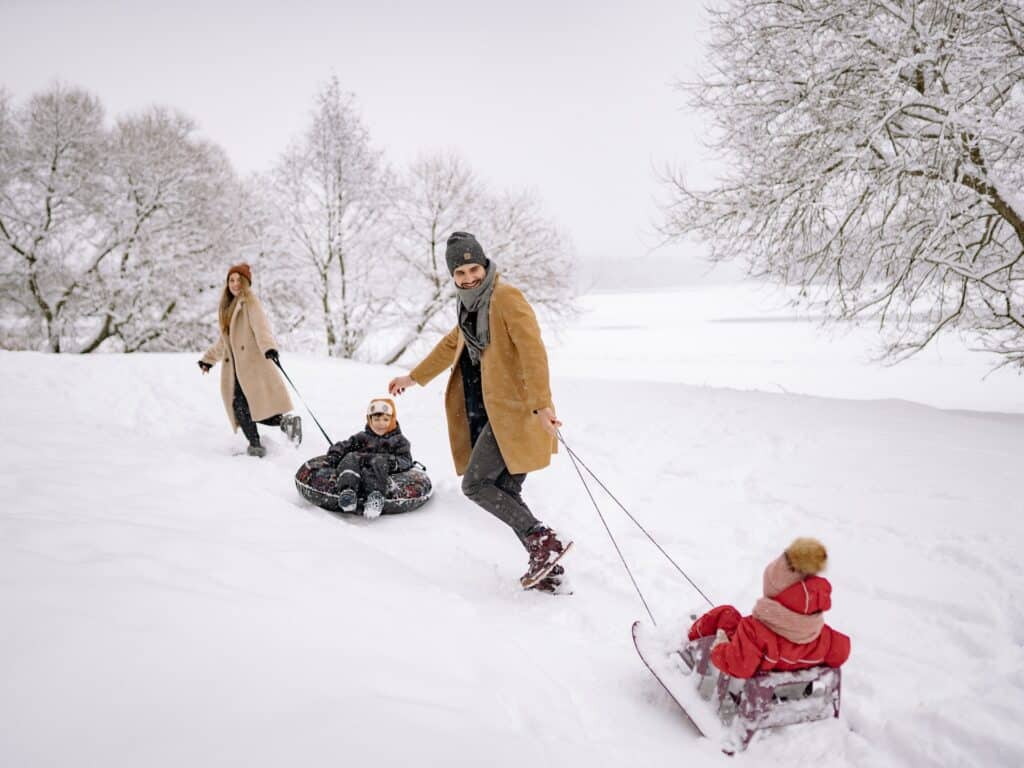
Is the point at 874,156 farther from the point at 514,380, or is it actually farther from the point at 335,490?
the point at 335,490

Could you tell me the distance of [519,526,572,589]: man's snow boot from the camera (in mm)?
3209

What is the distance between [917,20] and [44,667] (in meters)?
7.93

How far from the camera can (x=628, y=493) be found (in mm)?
4902

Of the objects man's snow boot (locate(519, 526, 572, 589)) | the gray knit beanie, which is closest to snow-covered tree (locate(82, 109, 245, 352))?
the gray knit beanie

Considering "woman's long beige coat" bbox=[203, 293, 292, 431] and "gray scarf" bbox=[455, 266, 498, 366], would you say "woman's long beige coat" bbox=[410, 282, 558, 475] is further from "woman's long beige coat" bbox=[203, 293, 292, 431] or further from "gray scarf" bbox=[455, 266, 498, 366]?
"woman's long beige coat" bbox=[203, 293, 292, 431]

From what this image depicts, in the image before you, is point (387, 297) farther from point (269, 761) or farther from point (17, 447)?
point (269, 761)

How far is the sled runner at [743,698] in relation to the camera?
2.10m

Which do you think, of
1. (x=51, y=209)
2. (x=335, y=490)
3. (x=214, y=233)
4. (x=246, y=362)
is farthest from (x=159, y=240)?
(x=335, y=490)

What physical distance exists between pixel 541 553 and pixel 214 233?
18.3 metres

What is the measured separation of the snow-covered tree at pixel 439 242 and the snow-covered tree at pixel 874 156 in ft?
35.0

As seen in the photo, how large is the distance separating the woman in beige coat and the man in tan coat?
322 cm

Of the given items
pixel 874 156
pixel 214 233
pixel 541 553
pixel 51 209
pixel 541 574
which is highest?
pixel 51 209

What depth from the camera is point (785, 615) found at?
2084mm

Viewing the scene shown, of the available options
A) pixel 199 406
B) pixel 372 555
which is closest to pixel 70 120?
pixel 199 406
